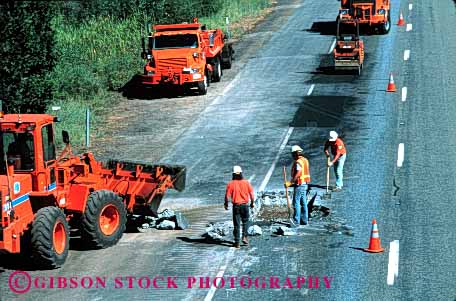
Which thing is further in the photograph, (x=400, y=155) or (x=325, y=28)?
(x=325, y=28)

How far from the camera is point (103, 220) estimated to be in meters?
19.0

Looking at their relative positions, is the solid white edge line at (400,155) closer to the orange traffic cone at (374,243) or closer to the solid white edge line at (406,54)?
the orange traffic cone at (374,243)

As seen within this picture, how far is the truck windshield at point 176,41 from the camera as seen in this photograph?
117ft

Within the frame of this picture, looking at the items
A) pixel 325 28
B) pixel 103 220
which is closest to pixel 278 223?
pixel 103 220

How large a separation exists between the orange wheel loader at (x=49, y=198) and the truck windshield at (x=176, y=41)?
16.4 metres

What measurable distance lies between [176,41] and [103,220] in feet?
58.2

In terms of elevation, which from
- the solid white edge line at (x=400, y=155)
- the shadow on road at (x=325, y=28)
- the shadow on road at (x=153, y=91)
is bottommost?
the solid white edge line at (x=400, y=155)

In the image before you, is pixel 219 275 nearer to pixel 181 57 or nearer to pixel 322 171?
pixel 322 171

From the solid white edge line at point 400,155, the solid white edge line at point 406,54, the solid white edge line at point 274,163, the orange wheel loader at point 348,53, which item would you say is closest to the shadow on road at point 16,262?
the solid white edge line at point 274,163

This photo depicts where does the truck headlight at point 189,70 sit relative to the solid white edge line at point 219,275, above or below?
above

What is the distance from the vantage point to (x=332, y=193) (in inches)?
872

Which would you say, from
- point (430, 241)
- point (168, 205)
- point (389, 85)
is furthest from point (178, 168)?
point (389, 85)

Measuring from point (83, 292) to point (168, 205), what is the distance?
241 inches

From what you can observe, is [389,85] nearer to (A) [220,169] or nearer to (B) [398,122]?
(B) [398,122]
